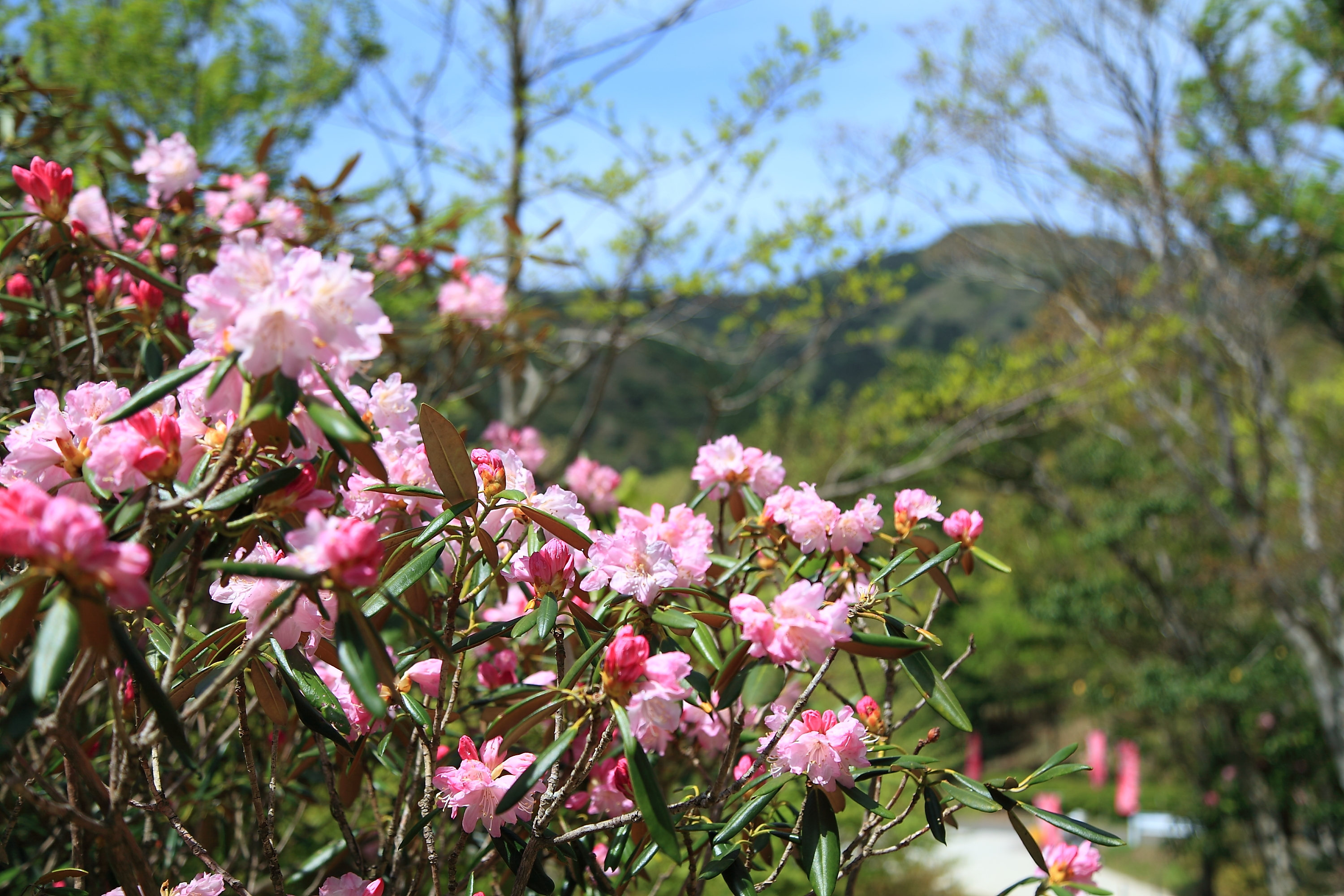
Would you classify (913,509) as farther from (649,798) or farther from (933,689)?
(649,798)

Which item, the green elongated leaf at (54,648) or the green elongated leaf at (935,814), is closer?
the green elongated leaf at (54,648)

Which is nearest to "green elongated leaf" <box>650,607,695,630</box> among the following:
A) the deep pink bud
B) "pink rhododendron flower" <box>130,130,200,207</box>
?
the deep pink bud

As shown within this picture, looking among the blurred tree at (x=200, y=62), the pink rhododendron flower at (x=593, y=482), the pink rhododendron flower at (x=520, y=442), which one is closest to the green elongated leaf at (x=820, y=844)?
the pink rhododendron flower at (x=593, y=482)

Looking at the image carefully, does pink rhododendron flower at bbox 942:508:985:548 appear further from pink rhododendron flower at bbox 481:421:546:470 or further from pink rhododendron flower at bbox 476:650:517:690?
pink rhododendron flower at bbox 481:421:546:470

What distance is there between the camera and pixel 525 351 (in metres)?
2.71

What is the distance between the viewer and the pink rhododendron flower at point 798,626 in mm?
794

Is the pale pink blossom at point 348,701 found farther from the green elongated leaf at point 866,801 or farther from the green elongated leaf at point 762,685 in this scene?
the green elongated leaf at point 866,801

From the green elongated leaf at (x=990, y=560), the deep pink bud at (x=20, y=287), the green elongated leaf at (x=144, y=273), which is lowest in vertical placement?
the green elongated leaf at (x=990, y=560)

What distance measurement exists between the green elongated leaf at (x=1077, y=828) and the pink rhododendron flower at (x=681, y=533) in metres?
0.46

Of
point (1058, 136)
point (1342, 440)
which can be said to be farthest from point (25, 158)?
point (1342, 440)

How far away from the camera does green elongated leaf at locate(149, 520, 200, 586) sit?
0.76 meters

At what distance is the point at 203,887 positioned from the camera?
0.88 m

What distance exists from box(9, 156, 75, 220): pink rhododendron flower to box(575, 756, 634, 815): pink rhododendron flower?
3.87 feet

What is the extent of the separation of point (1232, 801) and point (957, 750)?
2.92 metres
